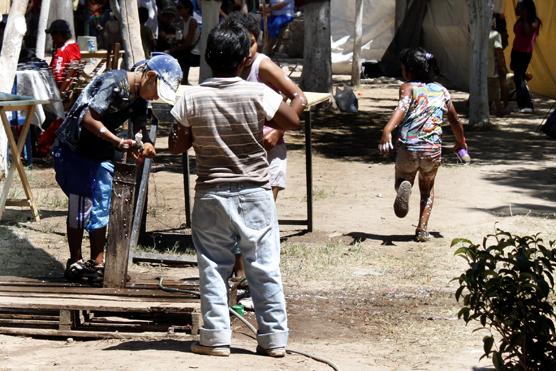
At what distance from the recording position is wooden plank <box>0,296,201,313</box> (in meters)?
6.22

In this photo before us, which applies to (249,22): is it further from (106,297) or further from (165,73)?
(106,297)

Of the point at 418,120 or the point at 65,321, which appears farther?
the point at 418,120

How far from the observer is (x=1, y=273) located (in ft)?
26.6

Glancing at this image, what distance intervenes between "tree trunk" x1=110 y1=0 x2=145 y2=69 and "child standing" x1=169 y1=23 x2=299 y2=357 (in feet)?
19.4

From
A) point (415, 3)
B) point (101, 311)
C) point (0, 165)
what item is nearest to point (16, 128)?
point (0, 165)

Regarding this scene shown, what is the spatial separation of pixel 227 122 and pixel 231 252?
64 centimetres

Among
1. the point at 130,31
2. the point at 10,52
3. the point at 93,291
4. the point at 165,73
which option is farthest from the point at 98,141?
the point at 130,31

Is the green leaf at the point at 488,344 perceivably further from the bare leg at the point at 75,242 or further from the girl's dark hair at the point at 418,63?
the girl's dark hair at the point at 418,63

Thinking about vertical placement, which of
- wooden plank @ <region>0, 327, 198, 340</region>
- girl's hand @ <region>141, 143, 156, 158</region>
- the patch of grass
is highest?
girl's hand @ <region>141, 143, 156, 158</region>

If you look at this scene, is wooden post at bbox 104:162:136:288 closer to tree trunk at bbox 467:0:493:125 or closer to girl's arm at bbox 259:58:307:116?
girl's arm at bbox 259:58:307:116

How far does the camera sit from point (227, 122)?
5.54 metres

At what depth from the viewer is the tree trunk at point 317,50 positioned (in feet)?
55.2

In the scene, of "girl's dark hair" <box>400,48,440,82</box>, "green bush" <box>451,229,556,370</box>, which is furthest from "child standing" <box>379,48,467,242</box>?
"green bush" <box>451,229,556,370</box>

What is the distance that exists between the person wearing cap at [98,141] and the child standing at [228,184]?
1.37 metres
